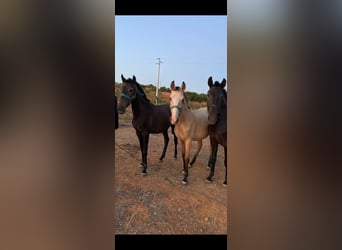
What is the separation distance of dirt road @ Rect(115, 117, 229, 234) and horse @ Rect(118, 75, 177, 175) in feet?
0.66

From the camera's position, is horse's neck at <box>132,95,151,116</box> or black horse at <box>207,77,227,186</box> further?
horse's neck at <box>132,95,151,116</box>

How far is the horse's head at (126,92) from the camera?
219 centimetres

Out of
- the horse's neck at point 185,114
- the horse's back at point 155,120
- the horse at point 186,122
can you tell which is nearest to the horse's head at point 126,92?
the horse's back at point 155,120

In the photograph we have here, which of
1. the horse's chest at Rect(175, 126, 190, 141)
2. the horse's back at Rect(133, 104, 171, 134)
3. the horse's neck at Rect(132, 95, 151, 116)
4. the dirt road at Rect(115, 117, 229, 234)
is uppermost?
the horse's neck at Rect(132, 95, 151, 116)

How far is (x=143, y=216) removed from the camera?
1691mm

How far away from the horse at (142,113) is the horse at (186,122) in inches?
12.2

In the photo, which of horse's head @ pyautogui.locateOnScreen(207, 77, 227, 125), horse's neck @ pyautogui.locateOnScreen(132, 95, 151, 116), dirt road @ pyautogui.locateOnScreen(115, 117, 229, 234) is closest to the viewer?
dirt road @ pyautogui.locateOnScreen(115, 117, 229, 234)

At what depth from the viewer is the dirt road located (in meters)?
1.61

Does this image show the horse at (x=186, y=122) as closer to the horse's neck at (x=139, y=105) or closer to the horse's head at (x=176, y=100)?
the horse's head at (x=176, y=100)

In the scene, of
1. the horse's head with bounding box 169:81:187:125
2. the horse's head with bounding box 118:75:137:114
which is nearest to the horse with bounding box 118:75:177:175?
the horse's head with bounding box 118:75:137:114

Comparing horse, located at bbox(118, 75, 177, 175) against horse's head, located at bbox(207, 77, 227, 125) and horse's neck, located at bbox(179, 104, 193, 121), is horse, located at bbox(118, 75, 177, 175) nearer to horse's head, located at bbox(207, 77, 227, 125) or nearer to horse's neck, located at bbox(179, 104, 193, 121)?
horse's neck, located at bbox(179, 104, 193, 121)
